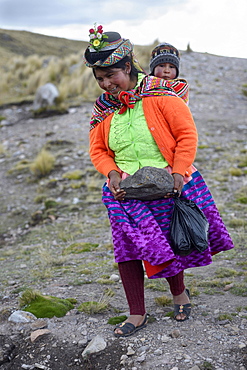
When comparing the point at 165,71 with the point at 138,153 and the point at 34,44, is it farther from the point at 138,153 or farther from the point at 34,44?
the point at 34,44

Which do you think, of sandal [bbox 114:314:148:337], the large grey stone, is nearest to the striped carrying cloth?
the large grey stone

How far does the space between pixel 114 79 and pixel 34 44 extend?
51449 mm

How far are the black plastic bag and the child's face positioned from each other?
1.15 m

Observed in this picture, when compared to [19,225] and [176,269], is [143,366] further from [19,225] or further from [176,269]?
[19,225]

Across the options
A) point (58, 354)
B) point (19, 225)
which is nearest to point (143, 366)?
point (58, 354)

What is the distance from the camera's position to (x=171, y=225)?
118 inches

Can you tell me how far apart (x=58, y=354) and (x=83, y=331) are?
11.7 inches

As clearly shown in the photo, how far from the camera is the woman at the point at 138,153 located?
2.96 meters

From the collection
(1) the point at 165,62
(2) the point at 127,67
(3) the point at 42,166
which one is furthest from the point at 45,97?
(2) the point at 127,67

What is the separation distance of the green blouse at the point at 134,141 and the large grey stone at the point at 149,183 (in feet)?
0.37

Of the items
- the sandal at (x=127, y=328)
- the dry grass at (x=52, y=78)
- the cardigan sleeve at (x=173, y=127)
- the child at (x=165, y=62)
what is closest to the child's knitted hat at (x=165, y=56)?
the child at (x=165, y=62)

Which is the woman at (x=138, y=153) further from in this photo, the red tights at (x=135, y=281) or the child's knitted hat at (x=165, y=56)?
the child's knitted hat at (x=165, y=56)

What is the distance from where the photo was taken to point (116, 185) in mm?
3057

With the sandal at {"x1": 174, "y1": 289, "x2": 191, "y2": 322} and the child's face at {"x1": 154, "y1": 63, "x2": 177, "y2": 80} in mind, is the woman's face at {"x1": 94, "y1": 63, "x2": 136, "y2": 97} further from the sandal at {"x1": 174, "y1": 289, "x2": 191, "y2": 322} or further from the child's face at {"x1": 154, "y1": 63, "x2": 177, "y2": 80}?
the sandal at {"x1": 174, "y1": 289, "x2": 191, "y2": 322}
